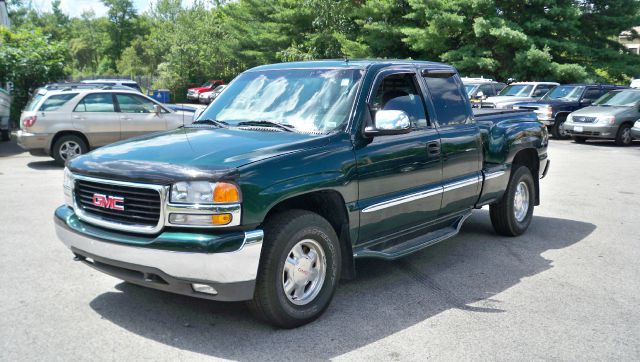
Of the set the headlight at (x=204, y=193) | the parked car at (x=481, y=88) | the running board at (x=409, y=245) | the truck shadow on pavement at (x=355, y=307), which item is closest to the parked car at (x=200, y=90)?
the parked car at (x=481, y=88)

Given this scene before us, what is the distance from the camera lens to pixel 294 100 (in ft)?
17.5

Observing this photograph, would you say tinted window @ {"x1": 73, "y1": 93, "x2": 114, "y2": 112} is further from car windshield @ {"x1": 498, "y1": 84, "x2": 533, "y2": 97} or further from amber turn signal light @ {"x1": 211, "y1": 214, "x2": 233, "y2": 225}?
car windshield @ {"x1": 498, "y1": 84, "x2": 533, "y2": 97}

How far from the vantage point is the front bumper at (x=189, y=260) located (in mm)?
3969

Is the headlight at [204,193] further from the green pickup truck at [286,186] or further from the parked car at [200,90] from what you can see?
the parked car at [200,90]

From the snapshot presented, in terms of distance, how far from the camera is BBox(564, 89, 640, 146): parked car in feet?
60.8

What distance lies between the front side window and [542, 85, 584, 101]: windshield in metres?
15.4

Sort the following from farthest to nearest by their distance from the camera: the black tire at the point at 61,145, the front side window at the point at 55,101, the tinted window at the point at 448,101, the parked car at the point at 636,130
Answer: the parked car at the point at 636,130, the black tire at the point at 61,145, the front side window at the point at 55,101, the tinted window at the point at 448,101

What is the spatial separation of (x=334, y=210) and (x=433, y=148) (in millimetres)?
1325

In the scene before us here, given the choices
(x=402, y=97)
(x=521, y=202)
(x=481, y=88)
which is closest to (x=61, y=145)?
(x=521, y=202)

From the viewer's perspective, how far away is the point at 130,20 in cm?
8700

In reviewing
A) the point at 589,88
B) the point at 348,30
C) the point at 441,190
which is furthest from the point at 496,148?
the point at 348,30

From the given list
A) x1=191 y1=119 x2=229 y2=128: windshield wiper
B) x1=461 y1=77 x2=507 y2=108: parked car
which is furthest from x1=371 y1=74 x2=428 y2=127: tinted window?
x1=461 y1=77 x2=507 y2=108: parked car

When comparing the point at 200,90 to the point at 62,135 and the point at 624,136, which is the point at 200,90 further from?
the point at 62,135

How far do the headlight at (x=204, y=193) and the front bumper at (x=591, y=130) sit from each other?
16994 millimetres
